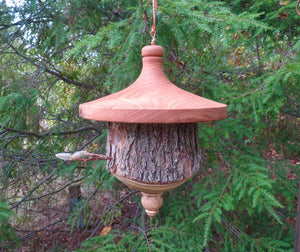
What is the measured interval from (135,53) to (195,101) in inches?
31.9

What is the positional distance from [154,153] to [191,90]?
1137 mm

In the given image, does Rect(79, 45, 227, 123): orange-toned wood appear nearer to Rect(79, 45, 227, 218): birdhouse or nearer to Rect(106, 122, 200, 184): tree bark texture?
Rect(79, 45, 227, 218): birdhouse

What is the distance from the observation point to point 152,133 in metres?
1.05

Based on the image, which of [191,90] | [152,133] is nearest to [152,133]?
[152,133]

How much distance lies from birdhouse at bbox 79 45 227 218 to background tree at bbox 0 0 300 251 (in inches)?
18.2

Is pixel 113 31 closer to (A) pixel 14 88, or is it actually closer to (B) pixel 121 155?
(B) pixel 121 155

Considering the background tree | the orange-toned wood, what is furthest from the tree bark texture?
the background tree

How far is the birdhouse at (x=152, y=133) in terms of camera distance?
0.89m

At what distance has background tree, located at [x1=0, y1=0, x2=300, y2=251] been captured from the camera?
4.93 feet

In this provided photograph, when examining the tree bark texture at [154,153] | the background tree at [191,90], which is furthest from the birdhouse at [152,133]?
the background tree at [191,90]

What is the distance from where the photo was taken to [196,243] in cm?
201

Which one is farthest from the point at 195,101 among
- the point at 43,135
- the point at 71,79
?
the point at 71,79

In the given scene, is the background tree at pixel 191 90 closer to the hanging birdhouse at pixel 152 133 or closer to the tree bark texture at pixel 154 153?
the hanging birdhouse at pixel 152 133

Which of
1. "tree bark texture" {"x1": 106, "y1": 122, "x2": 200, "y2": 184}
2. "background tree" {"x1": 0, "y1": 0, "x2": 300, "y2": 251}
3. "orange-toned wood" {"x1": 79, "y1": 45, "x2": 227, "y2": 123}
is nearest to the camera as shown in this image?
"orange-toned wood" {"x1": 79, "y1": 45, "x2": 227, "y2": 123}
